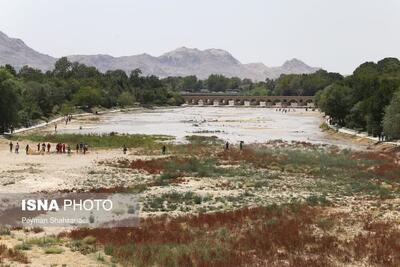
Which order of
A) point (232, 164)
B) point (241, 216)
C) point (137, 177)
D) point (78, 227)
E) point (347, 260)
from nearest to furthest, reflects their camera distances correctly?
point (347, 260) < point (78, 227) < point (241, 216) < point (137, 177) < point (232, 164)

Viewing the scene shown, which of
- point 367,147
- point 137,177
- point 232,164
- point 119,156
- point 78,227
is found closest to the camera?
point 78,227

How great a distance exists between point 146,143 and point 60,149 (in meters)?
17.0

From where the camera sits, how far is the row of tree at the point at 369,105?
74.1m

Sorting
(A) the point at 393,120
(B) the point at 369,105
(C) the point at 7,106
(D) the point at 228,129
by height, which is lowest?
(D) the point at 228,129

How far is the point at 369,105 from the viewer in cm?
9150

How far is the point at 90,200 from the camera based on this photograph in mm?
32719

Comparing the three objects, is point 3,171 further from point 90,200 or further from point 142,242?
point 142,242

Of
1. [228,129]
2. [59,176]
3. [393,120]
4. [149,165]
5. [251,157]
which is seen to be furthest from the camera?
[228,129]

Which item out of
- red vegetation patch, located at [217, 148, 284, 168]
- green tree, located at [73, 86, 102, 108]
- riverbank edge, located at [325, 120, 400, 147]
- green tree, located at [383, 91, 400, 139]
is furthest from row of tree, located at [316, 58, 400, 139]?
green tree, located at [73, 86, 102, 108]

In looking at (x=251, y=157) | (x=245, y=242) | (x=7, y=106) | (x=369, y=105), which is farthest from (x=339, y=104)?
(x=245, y=242)

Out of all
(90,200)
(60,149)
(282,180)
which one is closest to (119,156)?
(60,149)

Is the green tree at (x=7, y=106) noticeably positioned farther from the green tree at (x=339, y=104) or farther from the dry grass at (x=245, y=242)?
the dry grass at (x=245, y=242)

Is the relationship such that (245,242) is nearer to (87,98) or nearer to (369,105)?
(369,105)

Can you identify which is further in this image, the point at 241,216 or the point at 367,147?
the point at 367,147
